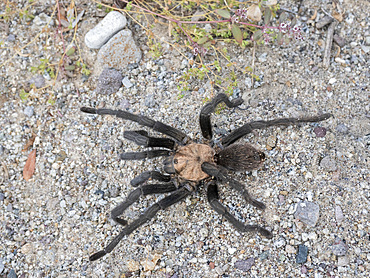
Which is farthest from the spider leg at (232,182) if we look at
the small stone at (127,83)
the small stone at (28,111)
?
the small stone at (28,111)

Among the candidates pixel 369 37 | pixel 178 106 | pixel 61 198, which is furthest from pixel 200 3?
pixel 61 198

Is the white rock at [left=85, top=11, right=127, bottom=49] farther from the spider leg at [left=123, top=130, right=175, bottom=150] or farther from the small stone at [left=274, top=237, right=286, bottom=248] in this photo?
the small stone at [left=274, top=237, right=286, bottom=248]

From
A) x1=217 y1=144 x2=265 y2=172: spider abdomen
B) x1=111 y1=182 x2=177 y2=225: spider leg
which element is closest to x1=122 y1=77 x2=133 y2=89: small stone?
x1=111 y1=182 x2=177 y2=225: spider leg

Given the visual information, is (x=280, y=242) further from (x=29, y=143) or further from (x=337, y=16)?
(x=29, y=143)

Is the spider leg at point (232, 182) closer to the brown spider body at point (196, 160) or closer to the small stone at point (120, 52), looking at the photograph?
the brown spider body at point (196, 160)

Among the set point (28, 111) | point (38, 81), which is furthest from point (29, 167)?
point (38, 81)
